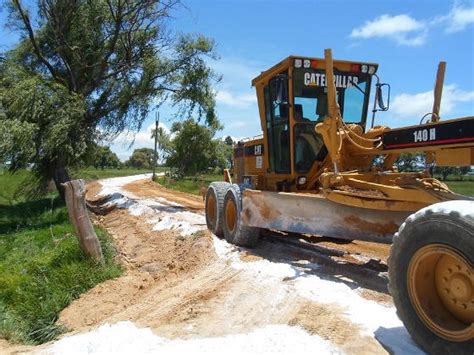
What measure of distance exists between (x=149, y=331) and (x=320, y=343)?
1.82 meters

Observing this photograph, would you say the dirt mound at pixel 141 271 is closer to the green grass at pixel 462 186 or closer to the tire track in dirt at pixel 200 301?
the tire track in dirt at pixel 200 301

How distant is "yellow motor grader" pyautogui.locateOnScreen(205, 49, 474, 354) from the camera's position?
3941 mm

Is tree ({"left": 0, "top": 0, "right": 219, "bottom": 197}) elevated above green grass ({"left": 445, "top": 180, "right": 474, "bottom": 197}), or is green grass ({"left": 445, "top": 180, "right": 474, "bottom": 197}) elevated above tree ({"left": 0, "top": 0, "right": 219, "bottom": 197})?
tree ({"left": 0, "top": 0, "right": 219, "bottom": 197})

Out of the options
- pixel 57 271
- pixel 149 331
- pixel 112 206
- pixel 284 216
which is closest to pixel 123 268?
pixel 57 271

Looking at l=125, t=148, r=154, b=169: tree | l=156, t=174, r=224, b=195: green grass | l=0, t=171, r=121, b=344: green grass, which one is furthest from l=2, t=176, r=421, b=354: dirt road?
l=125, t=148, r=154, b=169: tree

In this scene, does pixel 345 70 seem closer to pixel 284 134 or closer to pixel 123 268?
pixel 284 134

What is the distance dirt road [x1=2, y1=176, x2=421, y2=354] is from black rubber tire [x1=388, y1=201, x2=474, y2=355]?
0.74 ft

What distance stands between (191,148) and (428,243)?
139 feet

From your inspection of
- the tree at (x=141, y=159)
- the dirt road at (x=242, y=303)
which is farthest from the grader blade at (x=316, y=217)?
the tree at (x=141, y=159)

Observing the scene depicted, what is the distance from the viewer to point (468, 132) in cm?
460

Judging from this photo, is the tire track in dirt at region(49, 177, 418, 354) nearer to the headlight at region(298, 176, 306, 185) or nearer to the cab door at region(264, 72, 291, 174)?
the headlight at region(298, 176, 306, 185)

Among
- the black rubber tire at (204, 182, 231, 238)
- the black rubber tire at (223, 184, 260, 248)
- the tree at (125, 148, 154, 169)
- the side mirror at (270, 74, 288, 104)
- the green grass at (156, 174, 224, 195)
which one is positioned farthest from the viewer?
the tree at (125, 148, 154, 169)

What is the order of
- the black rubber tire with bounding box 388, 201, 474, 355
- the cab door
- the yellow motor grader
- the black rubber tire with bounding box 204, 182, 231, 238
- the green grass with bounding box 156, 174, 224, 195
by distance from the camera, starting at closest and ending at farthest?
the black rubber tire with bounding box 388, 201, 474, 355 < the yellow motor grader < the cab door < the black rubber tire with bounding box 204, 182, 231, 238 < the green grass with bounding box 156, 174, 224, 195

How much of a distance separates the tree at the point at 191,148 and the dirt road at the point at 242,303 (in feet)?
115
